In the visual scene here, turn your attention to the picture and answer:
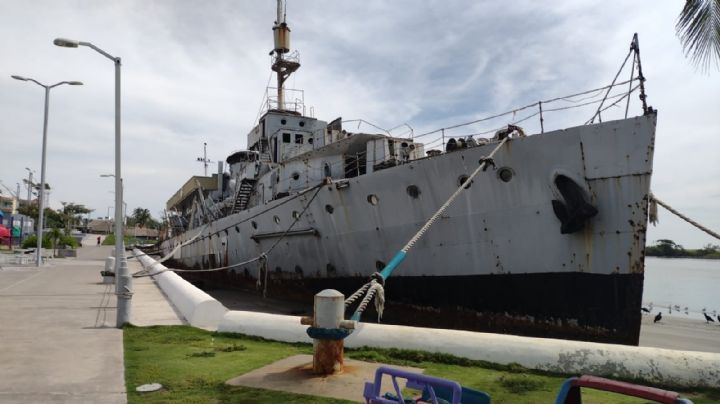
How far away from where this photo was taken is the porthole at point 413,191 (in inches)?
424

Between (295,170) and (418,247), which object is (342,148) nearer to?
(295,170)

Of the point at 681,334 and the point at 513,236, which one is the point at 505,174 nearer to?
the point at 513,236

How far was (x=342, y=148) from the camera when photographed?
14.0 metres

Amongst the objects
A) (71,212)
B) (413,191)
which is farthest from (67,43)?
(71,212)

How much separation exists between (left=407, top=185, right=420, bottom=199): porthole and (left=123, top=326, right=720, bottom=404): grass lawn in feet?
16.9

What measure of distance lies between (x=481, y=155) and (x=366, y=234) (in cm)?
362

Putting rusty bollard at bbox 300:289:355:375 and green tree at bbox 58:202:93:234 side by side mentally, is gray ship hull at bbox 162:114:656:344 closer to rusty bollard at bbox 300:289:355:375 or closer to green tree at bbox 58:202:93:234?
rusty bollard at bbox 300:289:355:375

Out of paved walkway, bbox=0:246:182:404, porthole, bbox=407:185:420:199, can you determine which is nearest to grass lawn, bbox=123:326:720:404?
paved walkway, bbox=0:246:182:404

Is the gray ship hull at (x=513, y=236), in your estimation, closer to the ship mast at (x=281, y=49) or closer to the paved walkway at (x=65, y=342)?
the paved walkway at (x=65, y=342)

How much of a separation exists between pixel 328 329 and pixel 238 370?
1188mm

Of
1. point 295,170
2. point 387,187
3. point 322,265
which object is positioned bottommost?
point 322,265

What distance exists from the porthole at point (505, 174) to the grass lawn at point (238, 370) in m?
4.86

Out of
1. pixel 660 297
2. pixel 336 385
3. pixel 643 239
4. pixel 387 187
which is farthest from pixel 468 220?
pixel 660 297

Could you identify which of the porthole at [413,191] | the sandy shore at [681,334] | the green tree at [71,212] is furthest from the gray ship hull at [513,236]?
the green tree at [71,212]
